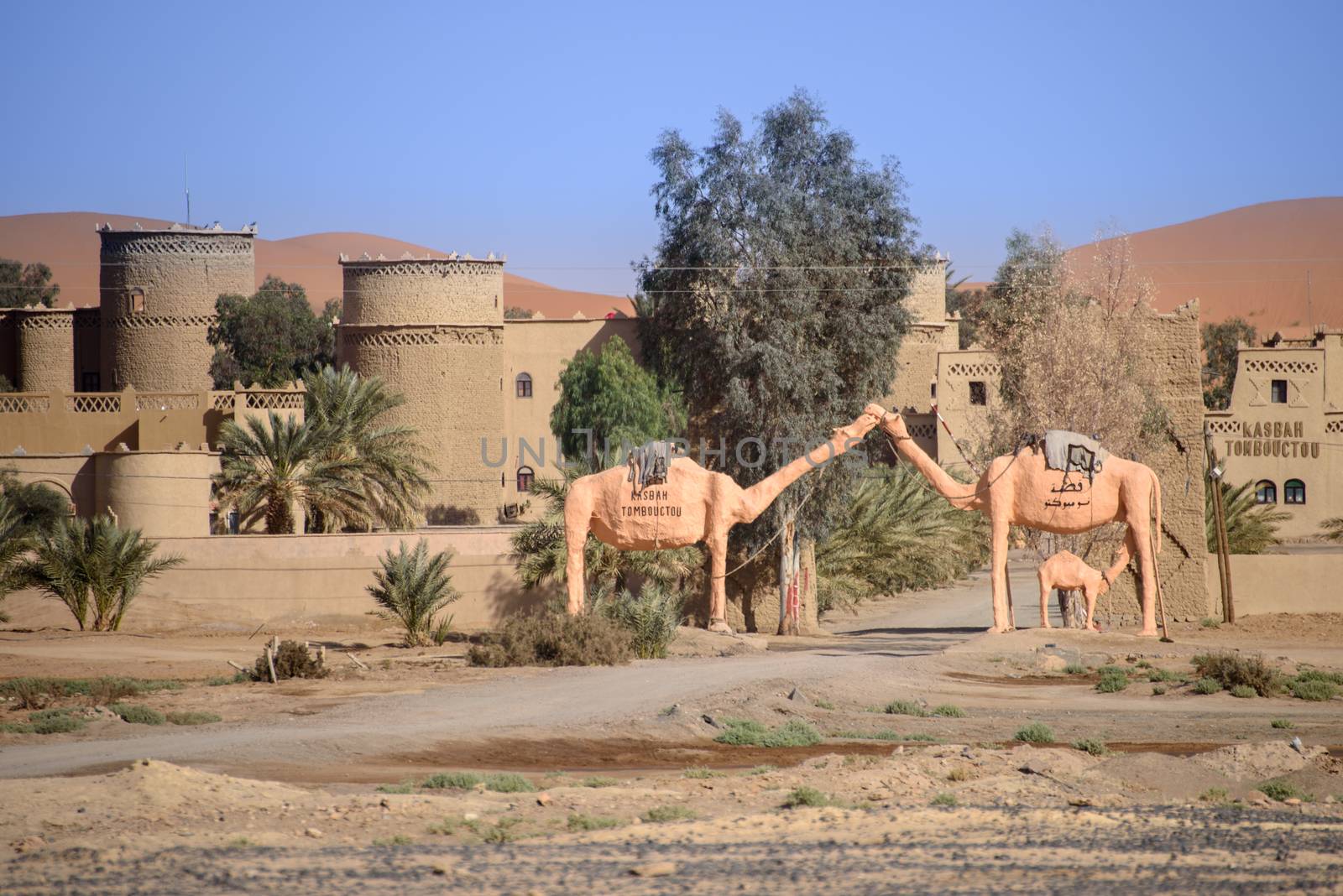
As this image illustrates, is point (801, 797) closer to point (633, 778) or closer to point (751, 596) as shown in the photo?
point (633, 778)

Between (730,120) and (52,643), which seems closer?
(52,643)

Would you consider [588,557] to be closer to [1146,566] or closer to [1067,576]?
[1067,576]

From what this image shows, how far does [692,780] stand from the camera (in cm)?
1341

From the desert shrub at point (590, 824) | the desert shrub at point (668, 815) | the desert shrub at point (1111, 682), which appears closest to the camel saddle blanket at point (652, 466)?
the desert shrub at point (1111, 682)

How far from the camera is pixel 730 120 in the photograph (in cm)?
2870

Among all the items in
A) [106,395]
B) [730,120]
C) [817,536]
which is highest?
[730,120]

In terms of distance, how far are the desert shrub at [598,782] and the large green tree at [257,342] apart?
1591 inches

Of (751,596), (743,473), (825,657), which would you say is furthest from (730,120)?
(825,657)

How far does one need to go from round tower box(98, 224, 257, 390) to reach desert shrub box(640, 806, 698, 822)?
146 ft

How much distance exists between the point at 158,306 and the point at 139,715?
3907 cm

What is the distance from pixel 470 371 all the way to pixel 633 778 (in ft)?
110

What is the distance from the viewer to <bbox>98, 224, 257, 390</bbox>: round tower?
52594mm

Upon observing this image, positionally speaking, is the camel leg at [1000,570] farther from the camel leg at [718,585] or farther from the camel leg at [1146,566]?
the camel leg at [718,585]

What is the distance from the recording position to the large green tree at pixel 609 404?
45.2 m
